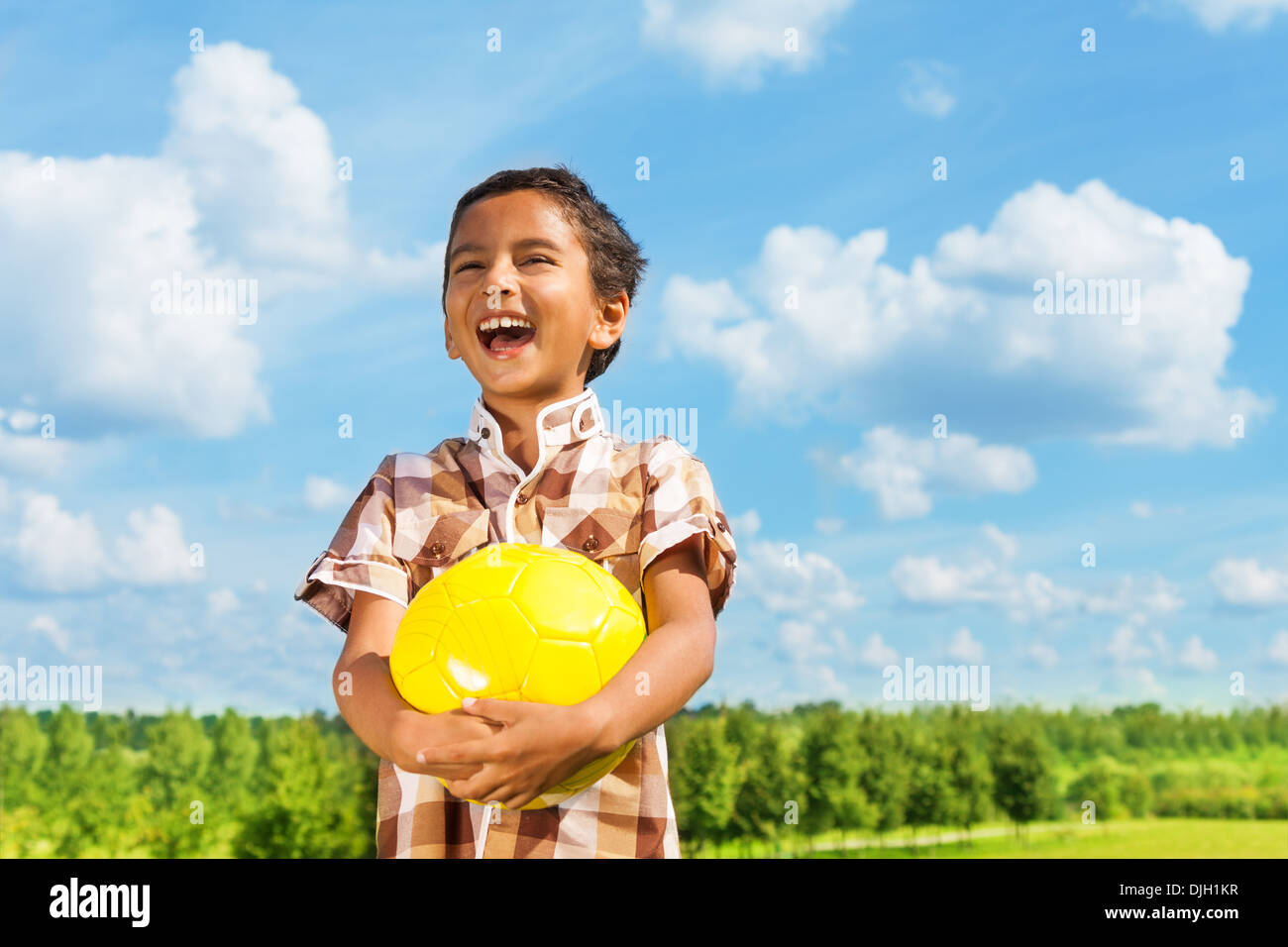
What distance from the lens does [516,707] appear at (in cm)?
273

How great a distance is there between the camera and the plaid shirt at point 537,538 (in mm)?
3301

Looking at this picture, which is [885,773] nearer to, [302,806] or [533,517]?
[302,806]

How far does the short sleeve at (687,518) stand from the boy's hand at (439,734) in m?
0.82

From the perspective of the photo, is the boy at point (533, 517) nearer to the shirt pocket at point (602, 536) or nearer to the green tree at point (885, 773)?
the shirt pocket at point (602, 536)

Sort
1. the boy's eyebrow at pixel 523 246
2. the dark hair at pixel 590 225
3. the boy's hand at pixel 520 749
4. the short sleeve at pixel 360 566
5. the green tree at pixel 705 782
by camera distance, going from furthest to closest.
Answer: the green tree at pixel 705 782 → the dark hair at pixel 590 225 → the boy's eyebrow at pixel 523 246 → the short sleeve at pixel 360 566 → the boy's hand at pixel 520 749

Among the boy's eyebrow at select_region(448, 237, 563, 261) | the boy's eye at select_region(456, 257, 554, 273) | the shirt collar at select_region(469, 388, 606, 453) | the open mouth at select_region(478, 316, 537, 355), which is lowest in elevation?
the shirt collar at select_region(469, 388, 606, 453)

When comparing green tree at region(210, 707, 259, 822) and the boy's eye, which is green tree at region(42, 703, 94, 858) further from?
the boy's eye

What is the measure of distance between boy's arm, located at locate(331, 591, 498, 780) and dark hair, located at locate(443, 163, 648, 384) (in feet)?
3.84

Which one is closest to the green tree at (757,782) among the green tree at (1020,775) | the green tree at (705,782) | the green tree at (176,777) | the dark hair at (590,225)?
the green tree at (705,782)

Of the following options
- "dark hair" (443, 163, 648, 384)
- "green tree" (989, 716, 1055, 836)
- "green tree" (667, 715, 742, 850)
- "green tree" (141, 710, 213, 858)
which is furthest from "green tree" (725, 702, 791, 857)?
"dark hair" (443, 163, 648, 384)

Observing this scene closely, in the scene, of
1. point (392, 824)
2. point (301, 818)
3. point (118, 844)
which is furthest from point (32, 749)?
point (392, 824)

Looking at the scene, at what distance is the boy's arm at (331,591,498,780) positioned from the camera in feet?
9.14
